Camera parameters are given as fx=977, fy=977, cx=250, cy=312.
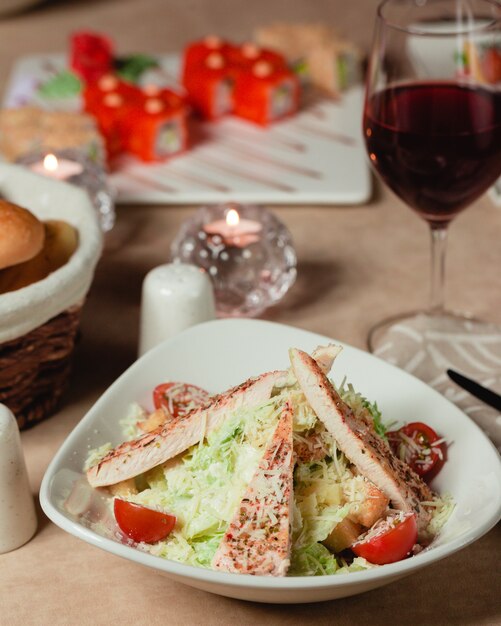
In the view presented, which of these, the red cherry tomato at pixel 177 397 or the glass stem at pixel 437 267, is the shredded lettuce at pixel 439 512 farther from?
the glass stem at pixel 437 267

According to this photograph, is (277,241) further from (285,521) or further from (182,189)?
(285,521)

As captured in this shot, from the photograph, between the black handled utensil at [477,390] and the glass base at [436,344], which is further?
the glass base at [436,344]

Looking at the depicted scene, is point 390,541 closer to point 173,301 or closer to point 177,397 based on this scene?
point 177,397

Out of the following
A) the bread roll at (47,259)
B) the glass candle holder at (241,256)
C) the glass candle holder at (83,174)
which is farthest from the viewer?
the glass candle holder at (83,174)

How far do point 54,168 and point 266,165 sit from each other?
0.44m

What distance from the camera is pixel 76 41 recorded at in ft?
7.38

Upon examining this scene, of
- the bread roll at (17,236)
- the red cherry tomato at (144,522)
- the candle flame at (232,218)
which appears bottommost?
the candle flame at (232,218)

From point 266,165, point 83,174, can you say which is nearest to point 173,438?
point 83,174

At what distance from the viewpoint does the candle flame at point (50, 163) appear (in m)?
1.74

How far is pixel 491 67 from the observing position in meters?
1.31

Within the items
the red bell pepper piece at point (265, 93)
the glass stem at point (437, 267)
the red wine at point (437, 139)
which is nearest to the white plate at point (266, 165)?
the red bell pepper piece at point (265, 93)

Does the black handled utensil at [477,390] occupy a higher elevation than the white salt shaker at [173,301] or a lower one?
lower

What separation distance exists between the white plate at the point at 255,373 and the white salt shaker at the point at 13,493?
5 cm

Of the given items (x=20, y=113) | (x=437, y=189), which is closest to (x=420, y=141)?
(x=437, y=189)
